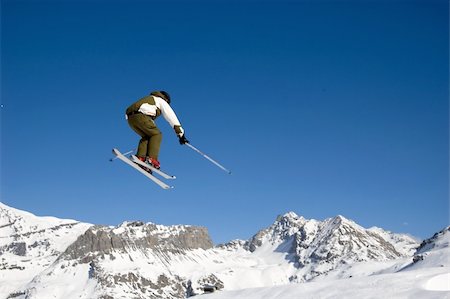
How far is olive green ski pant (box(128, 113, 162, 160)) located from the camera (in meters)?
18.9

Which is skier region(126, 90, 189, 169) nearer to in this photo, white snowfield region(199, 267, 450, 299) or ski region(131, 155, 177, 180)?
ski region(131, 155, 177, 180)

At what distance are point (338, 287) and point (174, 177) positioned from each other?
7.40 metres

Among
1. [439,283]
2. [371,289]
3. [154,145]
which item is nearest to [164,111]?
[154,145]

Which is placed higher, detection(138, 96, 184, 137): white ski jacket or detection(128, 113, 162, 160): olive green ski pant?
detection(138, 96, 184, 137): white ski jacket

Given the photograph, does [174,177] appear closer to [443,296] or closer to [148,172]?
[148,172]

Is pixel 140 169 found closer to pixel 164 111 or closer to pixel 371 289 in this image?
pixel 164 111

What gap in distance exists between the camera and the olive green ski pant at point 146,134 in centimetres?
1888

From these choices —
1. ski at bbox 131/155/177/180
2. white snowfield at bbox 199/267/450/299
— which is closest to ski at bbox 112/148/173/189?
ski at bbox 131/155/177/180

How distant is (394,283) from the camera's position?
20109 mm

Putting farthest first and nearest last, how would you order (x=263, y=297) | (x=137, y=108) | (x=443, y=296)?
(x=263, y=297), (x=137, y=108), (x=443, y=296)

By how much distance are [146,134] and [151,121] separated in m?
0.65

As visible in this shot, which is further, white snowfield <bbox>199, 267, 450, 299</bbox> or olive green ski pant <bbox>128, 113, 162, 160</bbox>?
olive green ski pant <bbox>128, 113, 162, 160</bbox>

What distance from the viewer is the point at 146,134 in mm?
19484

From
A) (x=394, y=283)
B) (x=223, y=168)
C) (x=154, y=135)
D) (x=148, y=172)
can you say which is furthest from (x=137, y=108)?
(x=394, y=283)
